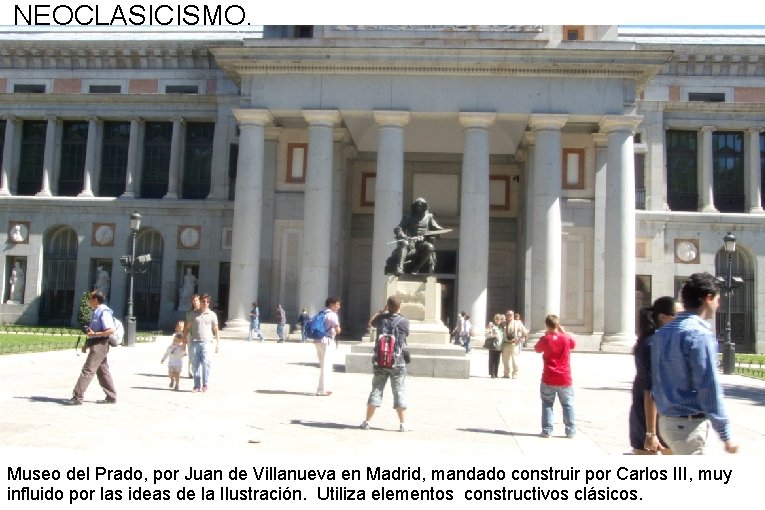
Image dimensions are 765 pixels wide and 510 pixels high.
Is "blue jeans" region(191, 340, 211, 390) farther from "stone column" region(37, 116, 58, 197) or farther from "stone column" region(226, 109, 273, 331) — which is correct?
"stone column" region(37, 116, 58, 197)

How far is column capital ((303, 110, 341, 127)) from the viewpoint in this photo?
1467 inches

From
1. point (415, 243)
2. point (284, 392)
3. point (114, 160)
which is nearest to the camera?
point (284, 392)

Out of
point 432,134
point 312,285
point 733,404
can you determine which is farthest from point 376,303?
point 733,404

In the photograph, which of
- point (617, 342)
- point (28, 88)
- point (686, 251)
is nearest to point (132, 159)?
point (28, 88)

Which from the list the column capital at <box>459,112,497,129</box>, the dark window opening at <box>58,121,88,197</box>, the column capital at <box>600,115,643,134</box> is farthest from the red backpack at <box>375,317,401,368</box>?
the dark window opening at <box>58,121,88,197</box>

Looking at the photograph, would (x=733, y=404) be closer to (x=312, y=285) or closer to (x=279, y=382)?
(x=279, y=382)

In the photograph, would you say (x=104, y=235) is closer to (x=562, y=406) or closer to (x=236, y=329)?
(x=236, y=329)

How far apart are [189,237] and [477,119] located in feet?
64.1

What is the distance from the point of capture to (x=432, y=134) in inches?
1657

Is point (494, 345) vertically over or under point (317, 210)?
under

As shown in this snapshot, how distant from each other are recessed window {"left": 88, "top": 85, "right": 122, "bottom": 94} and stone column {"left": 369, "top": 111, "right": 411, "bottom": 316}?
20.0m

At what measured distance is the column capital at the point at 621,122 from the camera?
36.5 metres

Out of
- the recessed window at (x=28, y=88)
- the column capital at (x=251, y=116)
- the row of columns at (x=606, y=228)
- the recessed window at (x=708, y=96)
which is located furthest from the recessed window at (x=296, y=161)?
the recessed window at (x=708, y=96)

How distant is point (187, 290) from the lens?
1794 inches
